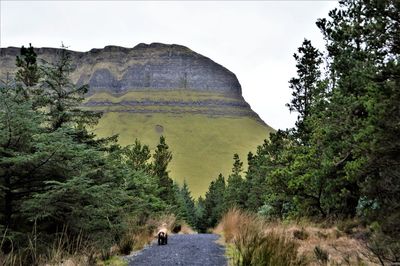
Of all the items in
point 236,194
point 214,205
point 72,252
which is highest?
point 72,252

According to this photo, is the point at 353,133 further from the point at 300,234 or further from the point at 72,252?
the point at 72,252

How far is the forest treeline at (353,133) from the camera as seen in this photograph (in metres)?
12.0

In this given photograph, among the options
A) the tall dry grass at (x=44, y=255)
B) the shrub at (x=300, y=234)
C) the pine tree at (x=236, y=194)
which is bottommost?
the pine tree at (x=236, y=194)

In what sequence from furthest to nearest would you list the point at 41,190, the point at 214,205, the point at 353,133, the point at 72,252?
the point at 214,205 < the point at 353,133 < the point at 41,190 < the point at 72,252

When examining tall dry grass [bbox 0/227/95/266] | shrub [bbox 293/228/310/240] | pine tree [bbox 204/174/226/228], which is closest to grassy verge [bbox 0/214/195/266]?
tall dry grass [bbox 0/227/95/266]

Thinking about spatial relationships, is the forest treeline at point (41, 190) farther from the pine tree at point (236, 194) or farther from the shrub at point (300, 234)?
the pine tree at point (236, 194)

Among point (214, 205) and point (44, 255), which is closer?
point (44, 255)

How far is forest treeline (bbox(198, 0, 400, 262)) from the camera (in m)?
12.0

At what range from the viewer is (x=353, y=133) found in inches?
687

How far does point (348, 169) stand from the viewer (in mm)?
17109

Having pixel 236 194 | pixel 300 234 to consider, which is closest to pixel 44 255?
pixel 300 234

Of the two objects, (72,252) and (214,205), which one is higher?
(72,252)

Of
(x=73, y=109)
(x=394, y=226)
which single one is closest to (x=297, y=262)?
(x=394, y=226)

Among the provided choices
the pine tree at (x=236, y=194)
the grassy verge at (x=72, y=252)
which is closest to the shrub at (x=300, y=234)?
the grassy verge at (x=72, y=252)
